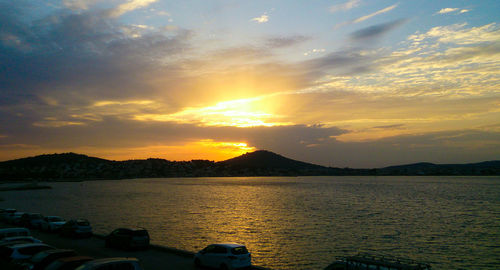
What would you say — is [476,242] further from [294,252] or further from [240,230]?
[240,230]

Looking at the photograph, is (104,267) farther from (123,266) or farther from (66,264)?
(66,264)

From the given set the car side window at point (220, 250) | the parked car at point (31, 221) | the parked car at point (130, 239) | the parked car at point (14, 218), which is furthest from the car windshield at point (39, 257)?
the parked car at point (14, 218)

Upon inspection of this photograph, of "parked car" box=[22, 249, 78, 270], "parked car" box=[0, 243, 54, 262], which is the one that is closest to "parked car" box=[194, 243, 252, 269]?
"parked car" box=[22, 249, 78, 270]

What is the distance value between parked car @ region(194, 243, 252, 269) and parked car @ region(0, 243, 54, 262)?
9.50 metres

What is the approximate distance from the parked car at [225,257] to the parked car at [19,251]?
31.2ft

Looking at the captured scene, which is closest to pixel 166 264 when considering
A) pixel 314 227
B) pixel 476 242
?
pixel 314 227

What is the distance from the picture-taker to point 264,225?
5703 centimetres

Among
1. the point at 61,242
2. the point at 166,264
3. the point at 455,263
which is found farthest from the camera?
the point at 455,263

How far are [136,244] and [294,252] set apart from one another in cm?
1775

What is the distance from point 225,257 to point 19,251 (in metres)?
11.8

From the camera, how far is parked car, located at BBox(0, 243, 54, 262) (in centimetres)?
1933

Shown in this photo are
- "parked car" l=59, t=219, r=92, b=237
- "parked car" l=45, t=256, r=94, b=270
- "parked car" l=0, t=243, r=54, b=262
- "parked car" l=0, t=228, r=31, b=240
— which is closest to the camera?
"parked car" l=45, t=256, r=94, b=270

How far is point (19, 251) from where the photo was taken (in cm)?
1955

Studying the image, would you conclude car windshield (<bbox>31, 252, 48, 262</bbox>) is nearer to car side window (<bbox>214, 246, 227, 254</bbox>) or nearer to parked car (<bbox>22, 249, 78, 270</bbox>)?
parked car (<bbox>22, 249, 78, 270</bbox>)
